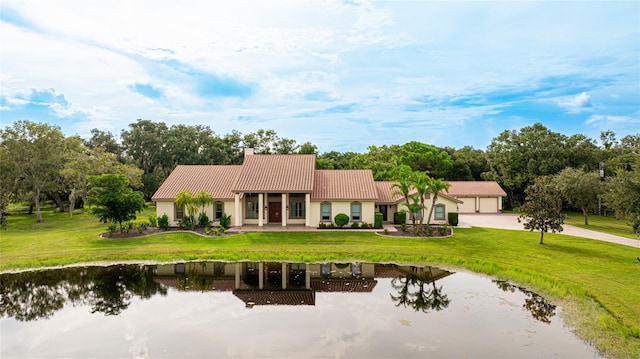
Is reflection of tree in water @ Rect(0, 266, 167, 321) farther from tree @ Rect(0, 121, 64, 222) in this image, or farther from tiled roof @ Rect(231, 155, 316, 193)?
tree @ Rect(0, 121, 64, 222)

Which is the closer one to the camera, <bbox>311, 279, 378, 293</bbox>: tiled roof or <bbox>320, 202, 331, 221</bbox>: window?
<bbox>311, 279, 378, 293</bbox>: tiled roof

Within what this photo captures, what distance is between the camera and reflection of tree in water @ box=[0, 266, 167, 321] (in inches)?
565

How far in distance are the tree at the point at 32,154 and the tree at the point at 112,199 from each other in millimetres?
15455

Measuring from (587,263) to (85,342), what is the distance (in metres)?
20.6

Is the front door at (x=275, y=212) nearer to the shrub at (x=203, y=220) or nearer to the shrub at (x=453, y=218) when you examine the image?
the shrub at (x=203, y=220)

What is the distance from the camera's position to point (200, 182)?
3375cm

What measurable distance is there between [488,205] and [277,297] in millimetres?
36135

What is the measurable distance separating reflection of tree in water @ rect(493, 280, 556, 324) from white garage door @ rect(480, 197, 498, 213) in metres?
30.4

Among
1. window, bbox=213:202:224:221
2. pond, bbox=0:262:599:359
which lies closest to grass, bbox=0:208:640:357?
pond, bbox=0:262:599:359

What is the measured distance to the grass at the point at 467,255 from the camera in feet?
43.9

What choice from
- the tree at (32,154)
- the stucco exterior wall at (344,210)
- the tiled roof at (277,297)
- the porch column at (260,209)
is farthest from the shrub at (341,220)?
the tree at (32,154)

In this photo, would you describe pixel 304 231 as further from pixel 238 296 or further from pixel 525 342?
pixel 525 342

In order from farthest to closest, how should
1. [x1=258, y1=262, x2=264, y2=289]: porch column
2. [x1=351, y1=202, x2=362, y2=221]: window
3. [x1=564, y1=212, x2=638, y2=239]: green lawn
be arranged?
1. [x1=351, y1=202, x2=362, y2=221]: window
2. [x1=564, y1=212, x2=638, y2=239]: green lawn
3. [x1=258, y1=262, x2=264, y2=289]: porch column

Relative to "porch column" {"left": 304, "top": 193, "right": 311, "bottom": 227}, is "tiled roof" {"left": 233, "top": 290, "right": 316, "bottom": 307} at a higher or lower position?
lower
